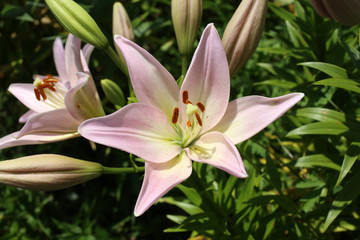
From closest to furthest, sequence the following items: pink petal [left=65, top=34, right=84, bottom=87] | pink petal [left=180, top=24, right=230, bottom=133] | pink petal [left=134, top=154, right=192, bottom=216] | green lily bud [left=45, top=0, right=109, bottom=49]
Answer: pink petal [left=134, top=154, right=192, bottom=216] → pink petal [left=180, top=24, right=230, bottom=133] → green lily bud [left=45, top=0, right=109, bottom=49] → pink petal [left=65, top=34, right=84, bottom=87]

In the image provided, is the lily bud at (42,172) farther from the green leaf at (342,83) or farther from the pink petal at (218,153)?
the green leaf at (342,83)

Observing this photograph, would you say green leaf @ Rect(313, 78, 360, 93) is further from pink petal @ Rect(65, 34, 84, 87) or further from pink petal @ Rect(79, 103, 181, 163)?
pink petal @ Rect(65, 34, 84, 87)

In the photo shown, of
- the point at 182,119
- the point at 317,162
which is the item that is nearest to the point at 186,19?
the point at 182,119

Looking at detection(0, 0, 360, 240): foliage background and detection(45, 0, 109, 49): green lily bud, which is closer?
detection(45, 0, 109, 49): green lily bud

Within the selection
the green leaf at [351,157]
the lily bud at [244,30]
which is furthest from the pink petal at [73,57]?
the green leaf at [351,157]

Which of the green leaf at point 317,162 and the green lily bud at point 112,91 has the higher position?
the green lily bud at point 112,91

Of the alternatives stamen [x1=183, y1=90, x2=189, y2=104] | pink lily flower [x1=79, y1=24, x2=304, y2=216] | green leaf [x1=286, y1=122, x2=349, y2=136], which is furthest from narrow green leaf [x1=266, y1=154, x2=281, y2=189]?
stamen [x1=183, y1=90, x2=189, y2=104]
